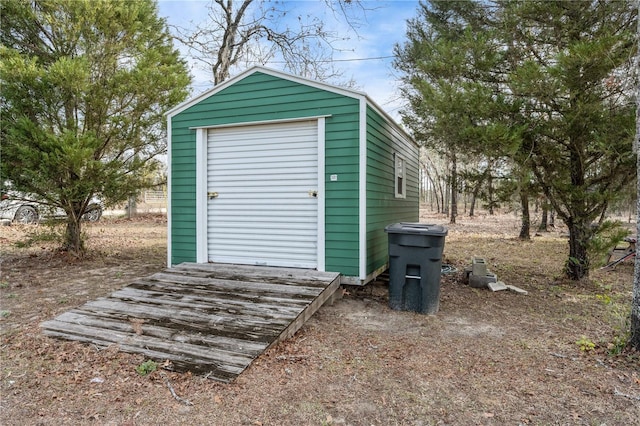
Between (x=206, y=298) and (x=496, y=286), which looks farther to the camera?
(x=496, y=286)

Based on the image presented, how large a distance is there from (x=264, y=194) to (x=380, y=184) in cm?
166

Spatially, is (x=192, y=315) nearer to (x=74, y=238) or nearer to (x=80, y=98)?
(x=74, y=238)

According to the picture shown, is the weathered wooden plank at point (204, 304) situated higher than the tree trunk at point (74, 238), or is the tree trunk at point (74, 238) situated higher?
the tree trunk at point (74, 238)

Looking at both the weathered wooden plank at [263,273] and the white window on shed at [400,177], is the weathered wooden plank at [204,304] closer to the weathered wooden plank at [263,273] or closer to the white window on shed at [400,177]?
the weathered wooden plank at [263,273]

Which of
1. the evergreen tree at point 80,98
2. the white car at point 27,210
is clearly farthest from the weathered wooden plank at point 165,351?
the white car at point 27,210

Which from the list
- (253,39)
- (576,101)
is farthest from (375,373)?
(253,39)

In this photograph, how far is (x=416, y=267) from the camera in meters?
4.21

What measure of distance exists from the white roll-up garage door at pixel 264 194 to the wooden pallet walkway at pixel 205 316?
0.45 metres

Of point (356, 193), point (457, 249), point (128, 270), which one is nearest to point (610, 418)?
point (356, 193)

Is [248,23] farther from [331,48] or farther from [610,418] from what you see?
[610,418]

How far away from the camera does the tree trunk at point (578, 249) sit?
527 cm

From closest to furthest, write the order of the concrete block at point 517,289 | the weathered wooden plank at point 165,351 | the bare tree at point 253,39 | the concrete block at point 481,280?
the weathered wooden plank at point 165,351, the concrete block at point 517,289, the concrete block at point 481,280, the bare tree at point 253,39

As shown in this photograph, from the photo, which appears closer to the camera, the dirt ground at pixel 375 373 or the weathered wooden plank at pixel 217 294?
the dirt ground at pixel 375 373

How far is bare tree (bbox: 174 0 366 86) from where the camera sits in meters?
10.6
